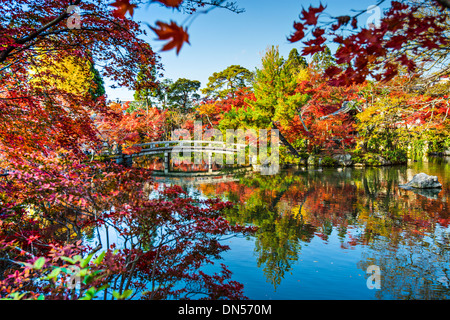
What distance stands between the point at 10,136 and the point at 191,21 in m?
3.89

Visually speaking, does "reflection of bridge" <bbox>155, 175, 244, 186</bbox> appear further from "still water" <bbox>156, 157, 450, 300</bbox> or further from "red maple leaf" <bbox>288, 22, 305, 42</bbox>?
"red maple leaf" <bbox>288, 22, 305, 42</bbox>

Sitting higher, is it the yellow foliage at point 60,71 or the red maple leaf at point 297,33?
the yellow foliage at point 60,71

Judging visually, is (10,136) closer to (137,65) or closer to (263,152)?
(137,65)

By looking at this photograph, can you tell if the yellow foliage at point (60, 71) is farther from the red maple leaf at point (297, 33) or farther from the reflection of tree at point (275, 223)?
the reflection of tree at point (275, 223)

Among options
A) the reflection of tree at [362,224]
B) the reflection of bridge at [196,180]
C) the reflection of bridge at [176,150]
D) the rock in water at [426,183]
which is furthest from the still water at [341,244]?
the reflection of bridge at [176,150]

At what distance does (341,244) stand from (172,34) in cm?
485

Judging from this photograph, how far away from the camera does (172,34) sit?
3.50ft

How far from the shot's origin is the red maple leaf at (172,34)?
3.40 ft

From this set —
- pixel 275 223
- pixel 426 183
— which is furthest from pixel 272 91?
pixel 275 223

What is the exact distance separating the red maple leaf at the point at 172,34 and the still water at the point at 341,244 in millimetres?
3178

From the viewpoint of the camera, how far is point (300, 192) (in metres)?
9.04

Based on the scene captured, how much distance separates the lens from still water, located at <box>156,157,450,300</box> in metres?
3.34

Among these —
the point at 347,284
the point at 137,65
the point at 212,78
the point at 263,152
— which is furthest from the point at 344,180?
the point at 212,78

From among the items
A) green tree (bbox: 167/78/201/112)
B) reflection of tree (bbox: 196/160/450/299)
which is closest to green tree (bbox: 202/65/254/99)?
green tree (bbox: 167/78/201/112)
